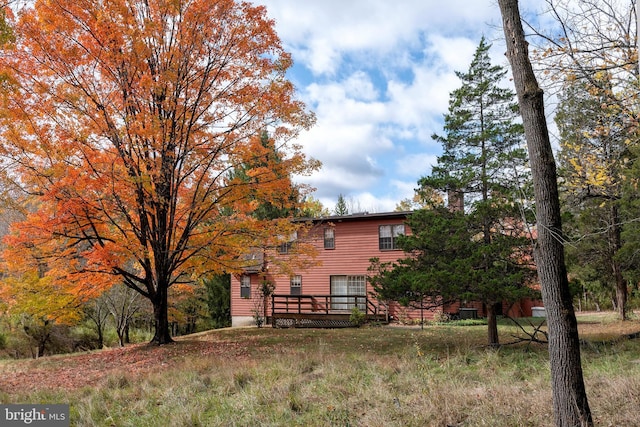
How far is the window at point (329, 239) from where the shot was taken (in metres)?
25.7

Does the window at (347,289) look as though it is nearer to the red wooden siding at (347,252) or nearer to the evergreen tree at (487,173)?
the red wooden siding at (347,252)

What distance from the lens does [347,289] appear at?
25312 millimetres

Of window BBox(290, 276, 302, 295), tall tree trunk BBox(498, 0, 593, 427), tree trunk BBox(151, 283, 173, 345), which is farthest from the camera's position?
window BBox(290, 276, 302, 295)

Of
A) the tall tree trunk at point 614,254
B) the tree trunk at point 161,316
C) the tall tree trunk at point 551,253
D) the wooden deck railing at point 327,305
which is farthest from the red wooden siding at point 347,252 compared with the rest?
the tall tree trunk at point 551,253

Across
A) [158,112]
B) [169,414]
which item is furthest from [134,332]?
[169,414]

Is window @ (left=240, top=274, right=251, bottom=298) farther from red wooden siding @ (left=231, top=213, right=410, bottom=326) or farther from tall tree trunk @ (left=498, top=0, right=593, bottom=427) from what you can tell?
tall tree trunk @ (left=498, top=0, right=593, bottom=427)

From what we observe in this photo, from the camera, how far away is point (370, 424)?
4.85 meters

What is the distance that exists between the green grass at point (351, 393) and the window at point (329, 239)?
16.0 meters

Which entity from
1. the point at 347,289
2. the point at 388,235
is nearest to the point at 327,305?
the point at 347,289

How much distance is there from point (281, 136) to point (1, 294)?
11419mm

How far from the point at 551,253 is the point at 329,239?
2154cm
